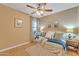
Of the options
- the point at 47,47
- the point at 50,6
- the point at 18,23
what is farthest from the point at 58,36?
the point at 18,23

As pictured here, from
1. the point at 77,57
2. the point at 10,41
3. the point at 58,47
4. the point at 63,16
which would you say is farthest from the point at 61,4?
the point at 10,41

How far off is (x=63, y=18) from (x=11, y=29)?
1.00m

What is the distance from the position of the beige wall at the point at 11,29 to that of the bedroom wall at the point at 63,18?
331 mm

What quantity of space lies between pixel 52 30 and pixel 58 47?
342 mm

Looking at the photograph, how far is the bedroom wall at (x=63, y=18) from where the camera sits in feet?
6.28

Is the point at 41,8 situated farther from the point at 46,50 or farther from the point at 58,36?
the point at 46,50

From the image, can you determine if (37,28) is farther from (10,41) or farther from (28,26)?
(10,41)

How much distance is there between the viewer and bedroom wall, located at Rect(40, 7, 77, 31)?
1.91 m

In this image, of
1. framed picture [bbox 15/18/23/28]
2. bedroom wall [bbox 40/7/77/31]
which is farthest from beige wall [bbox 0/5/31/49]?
bedroom wall [bbox 40/7/77/31]

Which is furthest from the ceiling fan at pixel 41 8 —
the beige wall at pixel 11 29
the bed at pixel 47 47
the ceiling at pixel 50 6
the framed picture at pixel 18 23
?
the bed at pixel 47 47

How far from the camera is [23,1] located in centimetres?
194

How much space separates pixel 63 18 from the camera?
195 cm

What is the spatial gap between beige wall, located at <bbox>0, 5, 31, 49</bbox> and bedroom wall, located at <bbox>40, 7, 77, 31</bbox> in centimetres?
33

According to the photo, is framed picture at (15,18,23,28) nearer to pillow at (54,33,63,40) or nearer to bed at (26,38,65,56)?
bed at (26,38,65,56)
